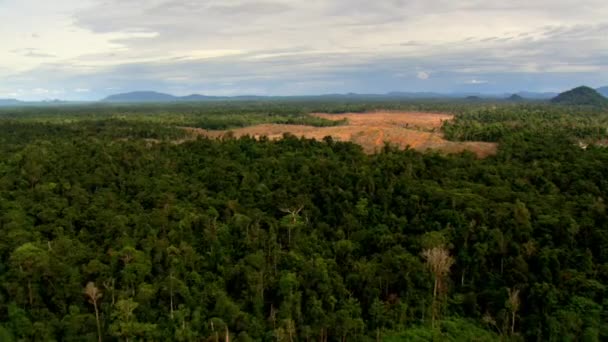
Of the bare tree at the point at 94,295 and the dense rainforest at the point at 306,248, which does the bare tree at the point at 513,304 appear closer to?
the dense rainforest at the point at 306,248

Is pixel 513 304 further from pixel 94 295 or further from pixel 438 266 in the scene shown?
pixel 94 295

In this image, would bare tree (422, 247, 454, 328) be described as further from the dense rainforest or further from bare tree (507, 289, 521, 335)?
bare tree (507, 289, 521, 335)

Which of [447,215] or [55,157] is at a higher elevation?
[55,157]

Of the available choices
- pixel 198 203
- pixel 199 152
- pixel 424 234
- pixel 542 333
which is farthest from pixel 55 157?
pixel 542 333

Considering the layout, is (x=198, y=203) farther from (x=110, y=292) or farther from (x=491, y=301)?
(x=491, y=301)

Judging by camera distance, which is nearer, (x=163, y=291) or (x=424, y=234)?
(x=163, y=291)

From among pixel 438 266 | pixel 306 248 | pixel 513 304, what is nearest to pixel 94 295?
pixel 306 248
